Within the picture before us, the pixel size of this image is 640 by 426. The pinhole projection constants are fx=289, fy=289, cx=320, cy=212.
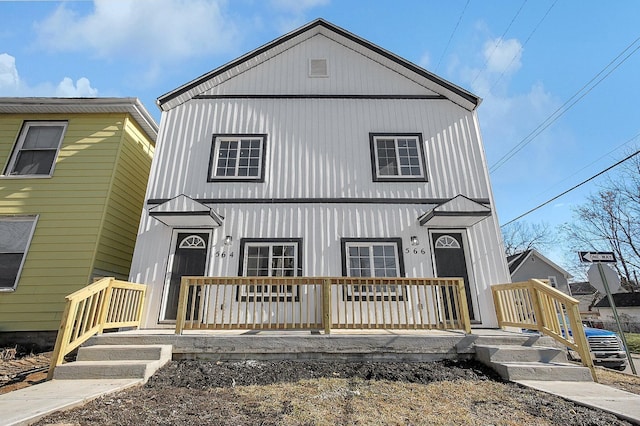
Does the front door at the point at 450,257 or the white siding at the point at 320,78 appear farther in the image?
the white siding at the point at 320,78

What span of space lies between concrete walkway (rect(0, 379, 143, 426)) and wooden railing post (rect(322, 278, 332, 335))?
2.86 m

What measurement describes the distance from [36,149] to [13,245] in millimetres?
2669

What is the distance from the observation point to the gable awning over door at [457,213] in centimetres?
661

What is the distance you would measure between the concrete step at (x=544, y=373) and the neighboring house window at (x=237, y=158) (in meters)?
6.30

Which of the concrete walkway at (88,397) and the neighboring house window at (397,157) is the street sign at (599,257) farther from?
the neighboring house window at (397,157)

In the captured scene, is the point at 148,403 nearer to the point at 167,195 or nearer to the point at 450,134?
the point at 167,195

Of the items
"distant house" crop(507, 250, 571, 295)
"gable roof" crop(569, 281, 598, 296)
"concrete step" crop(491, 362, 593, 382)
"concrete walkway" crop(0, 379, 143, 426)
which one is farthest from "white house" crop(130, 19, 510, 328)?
"gable roof" crop(569, 281, 598, 296)

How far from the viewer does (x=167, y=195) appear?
7449 millimetres

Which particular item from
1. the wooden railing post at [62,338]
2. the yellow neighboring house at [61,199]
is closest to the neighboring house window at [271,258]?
the wooden railing post at [62,338]

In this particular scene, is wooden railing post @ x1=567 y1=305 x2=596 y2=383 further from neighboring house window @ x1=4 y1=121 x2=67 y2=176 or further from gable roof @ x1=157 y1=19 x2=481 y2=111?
neighboring house window @ x1=4 y1=121 x2=67 y2=176

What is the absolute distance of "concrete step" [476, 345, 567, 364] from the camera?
4523 mm

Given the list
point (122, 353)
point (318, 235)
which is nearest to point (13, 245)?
point (122, 353)

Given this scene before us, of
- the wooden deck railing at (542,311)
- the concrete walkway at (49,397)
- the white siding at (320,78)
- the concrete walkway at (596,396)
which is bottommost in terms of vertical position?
the concrete walkway at (596,396)

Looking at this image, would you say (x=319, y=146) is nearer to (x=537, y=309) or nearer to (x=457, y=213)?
(x=457, y=213)
